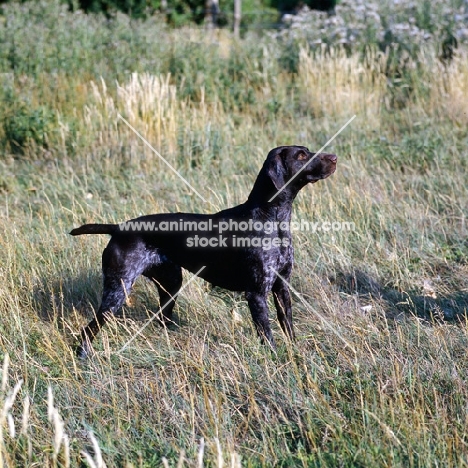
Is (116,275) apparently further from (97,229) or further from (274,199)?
(274,199)

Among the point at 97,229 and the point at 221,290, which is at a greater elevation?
the point at 97,229

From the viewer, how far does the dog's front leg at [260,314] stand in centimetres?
408

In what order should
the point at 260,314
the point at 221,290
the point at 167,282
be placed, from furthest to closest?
the point at 221,290
the point at 167,282
the point at 260,314

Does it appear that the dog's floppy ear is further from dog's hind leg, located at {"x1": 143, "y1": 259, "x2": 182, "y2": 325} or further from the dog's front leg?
dog's hind leg, located at {"x1": 143, "y1": 259, "x2": 182, "y2": 325}

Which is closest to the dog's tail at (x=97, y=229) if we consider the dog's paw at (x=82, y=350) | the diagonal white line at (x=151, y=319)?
the diagonal white line at (x=151, y=319)

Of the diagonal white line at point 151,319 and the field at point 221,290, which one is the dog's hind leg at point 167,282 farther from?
the field at point 221,290

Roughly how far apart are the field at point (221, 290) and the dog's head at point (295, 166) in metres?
0.79

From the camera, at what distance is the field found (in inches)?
126

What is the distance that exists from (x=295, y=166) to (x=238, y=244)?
23.2 inches

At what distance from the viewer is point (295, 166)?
417cm

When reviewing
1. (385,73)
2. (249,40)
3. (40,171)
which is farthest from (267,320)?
(249,40)

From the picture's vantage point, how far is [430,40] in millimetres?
10078

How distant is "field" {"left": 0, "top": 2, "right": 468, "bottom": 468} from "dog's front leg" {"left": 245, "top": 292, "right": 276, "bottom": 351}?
0.09 metres

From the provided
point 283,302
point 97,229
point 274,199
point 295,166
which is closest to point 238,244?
point 274,199
